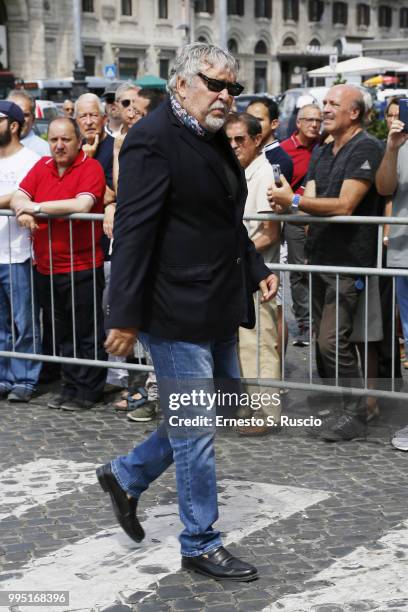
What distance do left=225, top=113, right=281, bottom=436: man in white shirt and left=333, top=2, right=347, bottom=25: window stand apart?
270ft

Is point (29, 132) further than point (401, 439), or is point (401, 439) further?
point (29, 132)

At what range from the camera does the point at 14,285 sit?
7.59 meters

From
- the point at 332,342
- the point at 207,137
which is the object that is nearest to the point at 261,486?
the point at 332,342

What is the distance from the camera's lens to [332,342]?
654cm

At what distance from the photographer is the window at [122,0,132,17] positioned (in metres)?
68.9

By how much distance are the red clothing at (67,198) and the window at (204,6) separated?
68.0m

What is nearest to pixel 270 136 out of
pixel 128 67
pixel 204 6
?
pixel 128 67

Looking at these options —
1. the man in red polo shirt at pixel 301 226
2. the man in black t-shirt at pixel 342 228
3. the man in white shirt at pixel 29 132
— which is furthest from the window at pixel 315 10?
the man in black t-shirt at pixel 342 228

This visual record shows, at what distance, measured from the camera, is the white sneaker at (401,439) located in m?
6.17

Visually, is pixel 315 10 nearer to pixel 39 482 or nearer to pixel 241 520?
pixel 39 482

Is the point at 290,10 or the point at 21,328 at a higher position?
the point at 290,10

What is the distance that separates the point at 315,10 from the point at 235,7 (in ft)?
32.5

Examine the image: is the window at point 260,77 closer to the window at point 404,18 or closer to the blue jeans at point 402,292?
the window at point 404,18

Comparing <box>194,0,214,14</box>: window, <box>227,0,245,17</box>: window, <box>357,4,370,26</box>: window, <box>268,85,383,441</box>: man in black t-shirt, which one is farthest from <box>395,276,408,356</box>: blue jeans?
<box>357,4,370,26</box>: window
